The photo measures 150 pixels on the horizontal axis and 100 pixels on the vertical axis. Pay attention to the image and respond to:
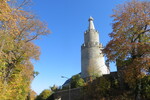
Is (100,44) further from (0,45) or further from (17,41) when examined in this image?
(0,45)

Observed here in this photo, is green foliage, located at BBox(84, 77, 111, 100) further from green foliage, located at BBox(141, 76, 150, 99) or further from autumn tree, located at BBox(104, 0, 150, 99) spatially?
autumn tree, located at BBox(104, 0, 150, 99)

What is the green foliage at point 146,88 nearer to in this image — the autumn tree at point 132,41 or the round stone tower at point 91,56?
the autumn tree at point 132,41

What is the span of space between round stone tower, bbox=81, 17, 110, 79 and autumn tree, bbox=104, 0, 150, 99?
65.6 feet

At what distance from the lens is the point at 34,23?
16016 millimetres

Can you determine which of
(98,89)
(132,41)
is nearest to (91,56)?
(98,89)

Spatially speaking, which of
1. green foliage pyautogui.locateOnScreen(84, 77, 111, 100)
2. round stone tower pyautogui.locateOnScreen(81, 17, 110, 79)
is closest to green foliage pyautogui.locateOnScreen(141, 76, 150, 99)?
green foliage pyautogui.locateOnScreen(84, 77, 111, 100)

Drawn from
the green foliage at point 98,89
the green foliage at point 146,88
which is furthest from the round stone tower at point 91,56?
the green foliage at point 146,88

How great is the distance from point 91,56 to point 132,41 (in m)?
22.7

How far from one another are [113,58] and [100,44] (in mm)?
24354

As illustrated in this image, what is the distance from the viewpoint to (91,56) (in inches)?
1384

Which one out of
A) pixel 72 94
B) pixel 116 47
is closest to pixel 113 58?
pixel 116 47

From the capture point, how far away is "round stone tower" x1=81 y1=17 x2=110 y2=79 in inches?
1339

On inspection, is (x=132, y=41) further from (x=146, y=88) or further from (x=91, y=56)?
(x=91, y=56)

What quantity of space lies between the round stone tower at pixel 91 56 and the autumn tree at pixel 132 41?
1998cm
